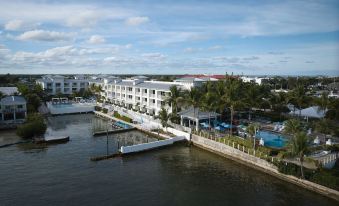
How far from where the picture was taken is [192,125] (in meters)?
59.9

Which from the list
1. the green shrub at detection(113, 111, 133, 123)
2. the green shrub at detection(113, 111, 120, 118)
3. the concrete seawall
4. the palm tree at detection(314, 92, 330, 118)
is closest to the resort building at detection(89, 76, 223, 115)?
the green shrub at detection(113, 111, 120, 118)

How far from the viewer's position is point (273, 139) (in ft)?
158

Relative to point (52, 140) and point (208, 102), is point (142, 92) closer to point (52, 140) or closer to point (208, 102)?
point (208, 102)

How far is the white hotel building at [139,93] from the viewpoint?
73250mm

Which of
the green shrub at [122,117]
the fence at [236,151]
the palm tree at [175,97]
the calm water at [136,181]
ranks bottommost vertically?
the calm water at [136,181]

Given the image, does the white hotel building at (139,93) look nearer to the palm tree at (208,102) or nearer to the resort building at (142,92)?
the resort building at (142,92)

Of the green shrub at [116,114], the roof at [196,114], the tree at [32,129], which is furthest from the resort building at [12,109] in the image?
the roof at [196,114]

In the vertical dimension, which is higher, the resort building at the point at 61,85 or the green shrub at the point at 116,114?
the resort building at the point at 61,85

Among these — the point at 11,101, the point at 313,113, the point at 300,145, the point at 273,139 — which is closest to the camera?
the point at 300,145

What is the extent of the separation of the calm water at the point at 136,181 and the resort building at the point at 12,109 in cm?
2330

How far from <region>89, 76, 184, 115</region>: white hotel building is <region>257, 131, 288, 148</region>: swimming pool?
69.1 feet

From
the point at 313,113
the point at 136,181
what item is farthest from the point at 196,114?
the point at 136,181

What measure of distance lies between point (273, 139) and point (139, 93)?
43.8 m

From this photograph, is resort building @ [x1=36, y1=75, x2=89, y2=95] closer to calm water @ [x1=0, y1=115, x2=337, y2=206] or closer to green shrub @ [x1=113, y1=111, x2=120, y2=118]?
green shrub @ [x1=113, y1=111, x2=120, y2=118]
